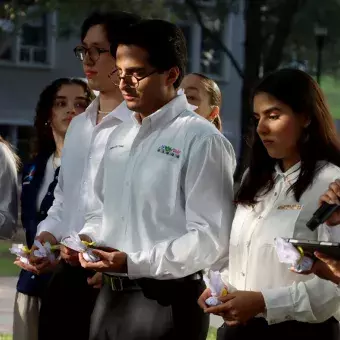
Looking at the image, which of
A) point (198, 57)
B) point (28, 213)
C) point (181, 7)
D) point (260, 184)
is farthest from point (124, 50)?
point (198, 57)

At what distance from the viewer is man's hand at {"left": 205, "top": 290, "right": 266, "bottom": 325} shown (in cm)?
416

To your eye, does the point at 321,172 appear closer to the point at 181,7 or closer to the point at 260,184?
the point at 260,184

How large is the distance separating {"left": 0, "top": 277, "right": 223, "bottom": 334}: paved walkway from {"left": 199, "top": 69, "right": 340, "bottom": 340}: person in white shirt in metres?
5.43

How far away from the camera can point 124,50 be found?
15.7 feet

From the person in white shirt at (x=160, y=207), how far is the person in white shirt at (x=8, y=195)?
5.91 feet

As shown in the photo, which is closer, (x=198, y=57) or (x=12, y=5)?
(x=12, y=5)

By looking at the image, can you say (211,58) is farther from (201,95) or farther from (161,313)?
(161,313)

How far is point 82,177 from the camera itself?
215 inches

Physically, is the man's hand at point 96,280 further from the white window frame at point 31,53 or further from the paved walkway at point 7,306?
the white window frame at point 31,53

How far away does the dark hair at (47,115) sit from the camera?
6.72m

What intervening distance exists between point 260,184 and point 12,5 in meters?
22.6

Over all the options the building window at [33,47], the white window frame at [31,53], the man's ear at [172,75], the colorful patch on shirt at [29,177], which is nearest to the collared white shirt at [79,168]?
the man's ear at [172,75]

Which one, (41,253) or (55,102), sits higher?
(55,102)

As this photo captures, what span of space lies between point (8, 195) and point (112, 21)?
1.49m
